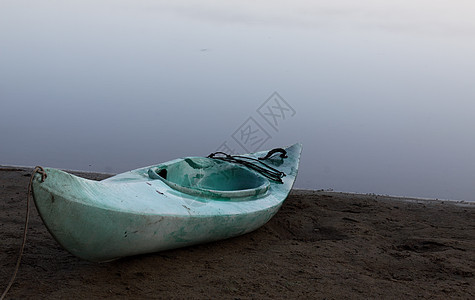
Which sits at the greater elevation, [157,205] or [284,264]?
[157,205]

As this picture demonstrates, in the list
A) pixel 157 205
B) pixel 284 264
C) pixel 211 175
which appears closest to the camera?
pixel 157 205

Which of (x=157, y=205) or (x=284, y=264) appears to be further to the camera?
(x=284, y=264)

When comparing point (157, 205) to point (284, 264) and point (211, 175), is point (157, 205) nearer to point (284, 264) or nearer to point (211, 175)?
point (284, 264)

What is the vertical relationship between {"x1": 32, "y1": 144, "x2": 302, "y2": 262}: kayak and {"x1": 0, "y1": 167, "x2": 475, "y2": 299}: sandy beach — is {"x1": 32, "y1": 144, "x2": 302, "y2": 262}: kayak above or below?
above

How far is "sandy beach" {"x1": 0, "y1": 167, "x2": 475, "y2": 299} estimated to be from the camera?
3.44 metres

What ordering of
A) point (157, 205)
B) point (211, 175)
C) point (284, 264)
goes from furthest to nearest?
1. point (211, 175)
2. point (284, 264)
3. point (157, 205)

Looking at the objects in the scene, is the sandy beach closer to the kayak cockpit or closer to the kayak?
the kayak

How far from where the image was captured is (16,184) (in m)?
5.60

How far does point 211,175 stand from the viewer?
5.17 m

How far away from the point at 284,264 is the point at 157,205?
3.19 ft

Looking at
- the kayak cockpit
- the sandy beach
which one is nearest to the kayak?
the kayak cockpit

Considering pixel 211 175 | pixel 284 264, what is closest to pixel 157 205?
pixel 284 264

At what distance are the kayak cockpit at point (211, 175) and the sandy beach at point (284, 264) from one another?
0.38 meters

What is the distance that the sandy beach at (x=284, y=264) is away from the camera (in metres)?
3.44
